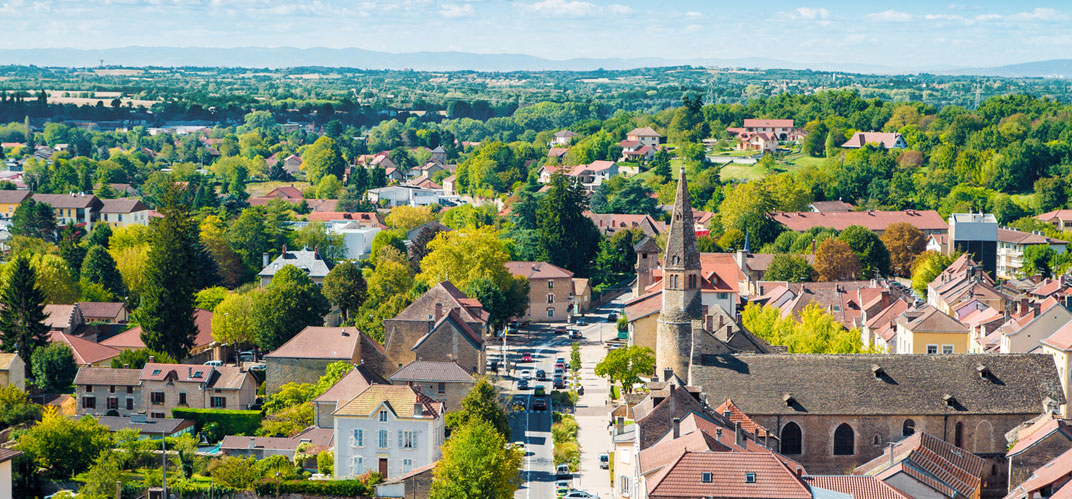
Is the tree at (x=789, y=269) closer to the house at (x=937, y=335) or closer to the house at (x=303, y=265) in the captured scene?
the house at (x=937, y=335)

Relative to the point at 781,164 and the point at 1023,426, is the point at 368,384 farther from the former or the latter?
the point at 781,164

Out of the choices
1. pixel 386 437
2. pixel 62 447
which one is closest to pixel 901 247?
pixel 386 437

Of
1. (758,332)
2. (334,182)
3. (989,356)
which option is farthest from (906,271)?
(334,182)

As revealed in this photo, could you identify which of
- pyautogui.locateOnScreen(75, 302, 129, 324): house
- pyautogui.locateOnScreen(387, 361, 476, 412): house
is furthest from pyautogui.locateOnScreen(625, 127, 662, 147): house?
pyautogui.locateOnScreen(387, 361, 476, 412): house

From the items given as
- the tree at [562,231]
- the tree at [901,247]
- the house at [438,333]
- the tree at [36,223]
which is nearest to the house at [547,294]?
the tree at [562,231]

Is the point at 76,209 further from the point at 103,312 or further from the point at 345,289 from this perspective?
the point at 345,289

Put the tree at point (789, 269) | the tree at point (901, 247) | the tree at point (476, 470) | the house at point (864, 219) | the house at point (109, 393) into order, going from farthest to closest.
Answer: the house at point (864, 219)
the tree at point (901, 247)
the tree at point (789, 269)
the house at point (109, 393)
the tree at point (476, 470)
